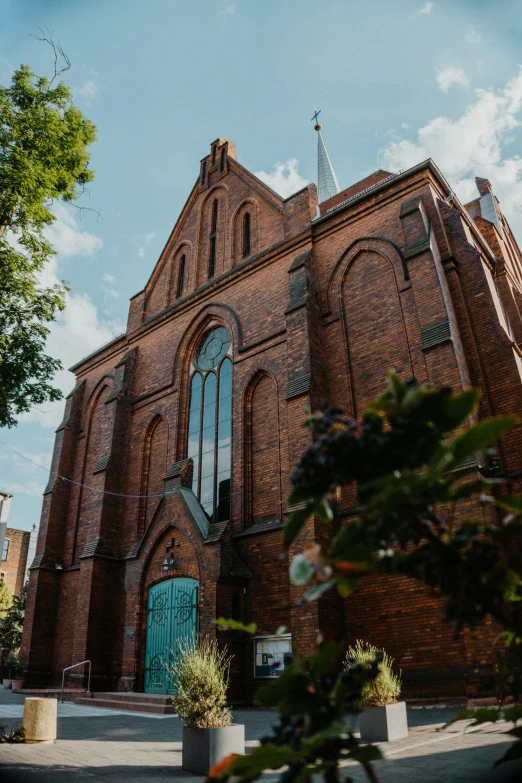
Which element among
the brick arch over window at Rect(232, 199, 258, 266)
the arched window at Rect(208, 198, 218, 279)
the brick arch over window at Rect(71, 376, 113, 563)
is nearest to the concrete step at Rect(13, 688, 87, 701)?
the brick arch over window at Rect(71, 376, 113, 563)

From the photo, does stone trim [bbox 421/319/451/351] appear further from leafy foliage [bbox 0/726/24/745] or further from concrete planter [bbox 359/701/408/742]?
leafy foliage [bbox 0/726/24/745]

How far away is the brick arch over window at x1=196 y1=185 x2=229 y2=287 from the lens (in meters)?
18.9

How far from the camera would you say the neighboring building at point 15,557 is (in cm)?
4172

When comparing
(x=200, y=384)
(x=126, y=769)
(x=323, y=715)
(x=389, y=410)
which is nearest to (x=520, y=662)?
(x=323, y=715)

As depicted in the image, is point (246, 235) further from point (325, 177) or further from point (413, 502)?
point (413, 502)

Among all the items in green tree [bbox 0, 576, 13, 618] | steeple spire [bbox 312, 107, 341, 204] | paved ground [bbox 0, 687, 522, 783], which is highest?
steeple spire [bbox 312, 107, 341, 204]

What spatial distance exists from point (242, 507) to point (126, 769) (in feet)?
27.5

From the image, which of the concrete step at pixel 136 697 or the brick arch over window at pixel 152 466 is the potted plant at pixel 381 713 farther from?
the brick arch over window at pixel 152 466

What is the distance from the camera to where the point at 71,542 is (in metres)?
19.5

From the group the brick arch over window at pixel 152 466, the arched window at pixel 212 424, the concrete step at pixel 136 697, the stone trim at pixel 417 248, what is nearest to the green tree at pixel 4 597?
the brick arch over window at pixel 152 466

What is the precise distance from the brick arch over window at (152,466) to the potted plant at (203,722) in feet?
35.0

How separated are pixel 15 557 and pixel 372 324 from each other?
38713 millimetres

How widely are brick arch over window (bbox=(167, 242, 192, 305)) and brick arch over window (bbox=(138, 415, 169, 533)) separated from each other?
4823 mm

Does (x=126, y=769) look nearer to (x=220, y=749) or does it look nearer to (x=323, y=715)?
(x=220, y=749)
